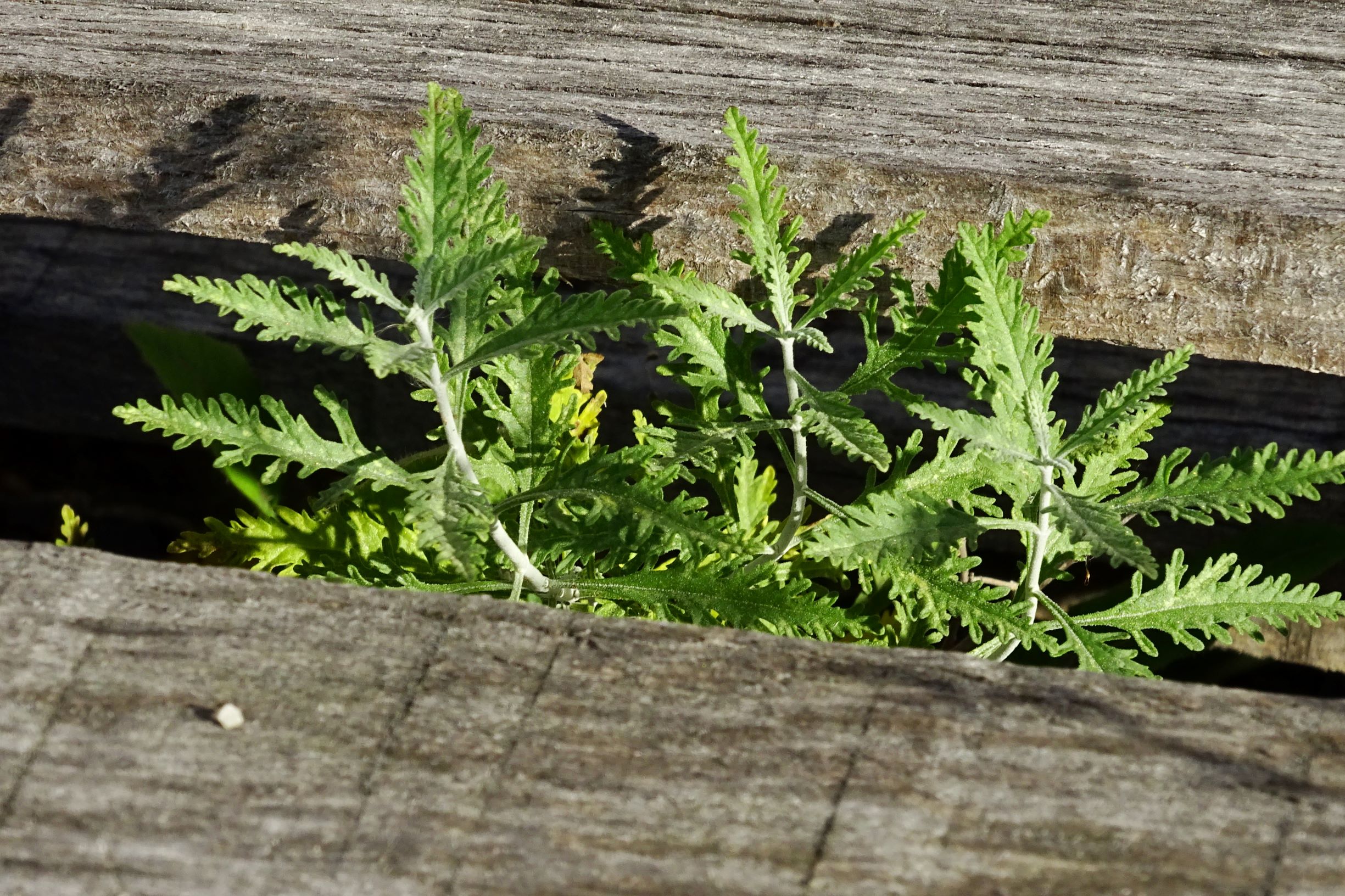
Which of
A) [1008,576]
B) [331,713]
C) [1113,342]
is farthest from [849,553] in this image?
[1008,576]

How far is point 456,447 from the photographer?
1.40 meters

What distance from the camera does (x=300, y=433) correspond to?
4.58 ft

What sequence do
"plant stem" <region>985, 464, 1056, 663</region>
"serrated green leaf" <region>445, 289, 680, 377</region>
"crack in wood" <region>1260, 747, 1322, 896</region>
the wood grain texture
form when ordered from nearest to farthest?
"crack in wood" <region>1260, 747, 1322, 896</region>
"serrated green leaf" <region>445, 289, 680, 377</region>
the wood grain texture
"plant stem" <region>985, 464, 1056, 663</region>

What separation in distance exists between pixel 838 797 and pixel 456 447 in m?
0.71

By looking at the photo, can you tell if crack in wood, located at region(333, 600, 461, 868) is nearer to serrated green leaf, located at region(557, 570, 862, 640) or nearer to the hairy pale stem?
the hairy pale stem

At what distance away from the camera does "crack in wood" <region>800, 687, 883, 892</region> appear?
2.75ft

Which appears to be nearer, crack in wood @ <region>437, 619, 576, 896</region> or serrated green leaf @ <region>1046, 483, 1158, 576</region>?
crack in wood @ <region>437, 619, 576, 896</region>

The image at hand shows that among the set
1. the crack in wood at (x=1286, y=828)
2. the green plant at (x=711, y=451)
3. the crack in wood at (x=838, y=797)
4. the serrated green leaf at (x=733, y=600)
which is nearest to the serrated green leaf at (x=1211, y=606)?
the green plant at (x=711, y=451)

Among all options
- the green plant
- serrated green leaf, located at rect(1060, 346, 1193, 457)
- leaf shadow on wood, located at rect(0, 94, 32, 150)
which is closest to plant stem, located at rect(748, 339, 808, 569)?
the green plant

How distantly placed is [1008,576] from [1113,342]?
4.10ft

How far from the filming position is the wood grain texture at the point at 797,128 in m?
1.39

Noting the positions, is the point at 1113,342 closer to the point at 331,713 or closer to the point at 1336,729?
the point at 1336,729

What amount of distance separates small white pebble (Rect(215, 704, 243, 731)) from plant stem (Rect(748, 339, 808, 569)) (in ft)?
2.66

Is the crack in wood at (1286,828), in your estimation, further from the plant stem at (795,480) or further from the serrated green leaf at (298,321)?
the serrated green leaf at (298,321)
